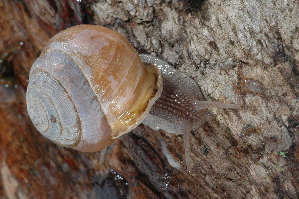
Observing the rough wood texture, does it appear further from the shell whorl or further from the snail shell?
the shell whorl

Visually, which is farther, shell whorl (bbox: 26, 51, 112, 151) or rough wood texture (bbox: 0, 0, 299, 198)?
rough wood texture (bbox: 0, 0, 299, 198)

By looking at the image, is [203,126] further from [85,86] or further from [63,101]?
[63,101]

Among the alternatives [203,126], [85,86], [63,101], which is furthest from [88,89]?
[203,126]

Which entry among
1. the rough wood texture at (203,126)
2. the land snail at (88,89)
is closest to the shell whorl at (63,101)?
the land snail at (88,89)

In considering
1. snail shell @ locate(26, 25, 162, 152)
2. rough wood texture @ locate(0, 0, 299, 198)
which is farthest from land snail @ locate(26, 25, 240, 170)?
rough wood texture @ locate(0, 0, 299, 198)

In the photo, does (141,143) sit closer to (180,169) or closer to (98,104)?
(180,169)

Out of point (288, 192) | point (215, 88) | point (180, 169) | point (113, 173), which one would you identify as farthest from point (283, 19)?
point (113, 173)
